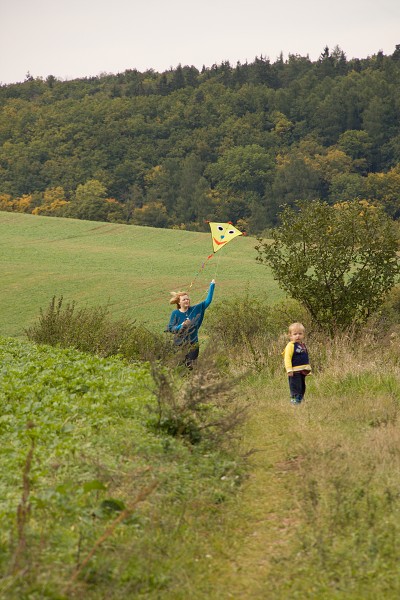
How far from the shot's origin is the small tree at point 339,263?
17.0 meters

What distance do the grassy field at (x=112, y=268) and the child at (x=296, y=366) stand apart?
61.1 ft

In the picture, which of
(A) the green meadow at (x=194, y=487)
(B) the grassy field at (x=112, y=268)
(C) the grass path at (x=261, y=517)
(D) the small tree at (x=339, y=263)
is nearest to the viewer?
(A) the green meadow at (x=194, y=487)

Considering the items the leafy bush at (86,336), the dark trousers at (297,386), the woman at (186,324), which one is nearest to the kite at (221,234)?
the leafy bush at (86,336)

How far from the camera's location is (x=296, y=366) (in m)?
11.3

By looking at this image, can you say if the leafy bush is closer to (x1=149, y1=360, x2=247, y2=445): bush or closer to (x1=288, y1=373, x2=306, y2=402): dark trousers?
(x1=288, y1=373, x2=306, y2=402): dark trousers

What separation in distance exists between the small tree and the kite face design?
0.75 metres

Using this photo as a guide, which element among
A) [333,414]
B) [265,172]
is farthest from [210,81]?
[333,414]

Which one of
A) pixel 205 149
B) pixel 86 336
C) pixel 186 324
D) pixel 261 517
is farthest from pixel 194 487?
pixel 205 149

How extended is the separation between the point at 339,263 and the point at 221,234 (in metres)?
2.52

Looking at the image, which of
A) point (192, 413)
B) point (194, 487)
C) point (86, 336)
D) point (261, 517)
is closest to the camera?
point (261, 517)

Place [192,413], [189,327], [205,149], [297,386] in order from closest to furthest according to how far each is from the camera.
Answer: [192,413] → [297,386] → [189,327] → [205,149]

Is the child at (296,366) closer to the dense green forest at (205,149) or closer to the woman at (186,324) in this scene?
the woman at (186,324)

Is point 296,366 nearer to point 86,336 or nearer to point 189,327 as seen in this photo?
point 189,327

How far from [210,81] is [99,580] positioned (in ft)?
452
